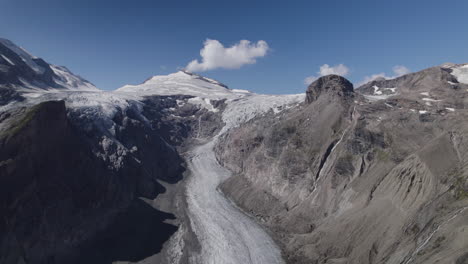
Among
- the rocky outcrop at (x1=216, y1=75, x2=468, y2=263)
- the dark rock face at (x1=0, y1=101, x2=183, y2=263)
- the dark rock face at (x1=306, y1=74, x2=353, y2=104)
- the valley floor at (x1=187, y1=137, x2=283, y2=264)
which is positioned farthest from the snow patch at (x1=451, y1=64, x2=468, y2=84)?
the dark rock face at (x1=0, y1=101, x2=183, y2=263)

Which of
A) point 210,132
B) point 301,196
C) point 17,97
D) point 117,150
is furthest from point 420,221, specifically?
point 210,132

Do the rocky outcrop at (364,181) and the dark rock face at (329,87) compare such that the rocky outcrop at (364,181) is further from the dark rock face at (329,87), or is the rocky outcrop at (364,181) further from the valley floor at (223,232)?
the valley floor at (223,232)

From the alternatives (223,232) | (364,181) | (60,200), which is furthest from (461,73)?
(60,200)

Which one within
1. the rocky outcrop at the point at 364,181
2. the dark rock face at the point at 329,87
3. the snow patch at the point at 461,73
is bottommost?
the rocky outcrop at the point at 364,181

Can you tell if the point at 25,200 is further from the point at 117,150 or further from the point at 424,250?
the point at 424,250

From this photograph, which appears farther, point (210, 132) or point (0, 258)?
point (210, 132)

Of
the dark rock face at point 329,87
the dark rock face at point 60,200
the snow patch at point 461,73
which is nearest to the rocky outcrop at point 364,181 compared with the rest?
the dark rock face at point 329,87

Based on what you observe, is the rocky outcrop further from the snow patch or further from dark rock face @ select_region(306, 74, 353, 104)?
the snow patch
